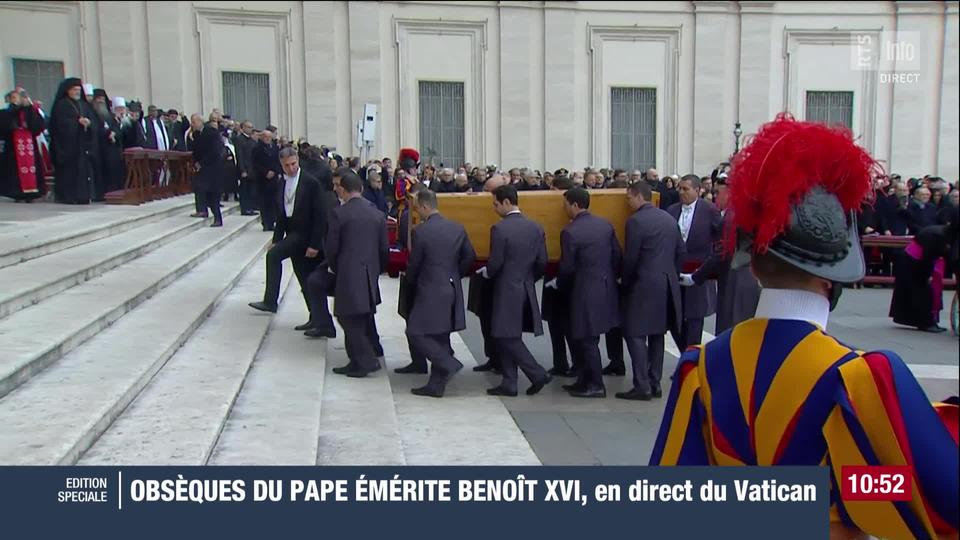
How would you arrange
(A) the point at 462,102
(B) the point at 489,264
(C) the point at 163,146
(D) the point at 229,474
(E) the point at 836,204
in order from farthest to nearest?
1. (A) the point at 462,102
2. (C) the point at 163,146
3. (B) the point at 489,264
4. (D) the point at 229,474
5. (E) the point at 836,204

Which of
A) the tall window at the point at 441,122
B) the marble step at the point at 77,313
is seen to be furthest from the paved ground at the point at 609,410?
the tall window at the point at 441,122

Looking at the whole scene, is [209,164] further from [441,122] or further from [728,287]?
[441,122]

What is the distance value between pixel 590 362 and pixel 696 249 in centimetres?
152

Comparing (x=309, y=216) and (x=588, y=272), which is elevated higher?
(x=309, y=216)

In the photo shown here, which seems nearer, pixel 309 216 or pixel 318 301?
pixel 318 301

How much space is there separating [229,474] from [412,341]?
3.71 m

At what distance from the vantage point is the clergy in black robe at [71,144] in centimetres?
1370

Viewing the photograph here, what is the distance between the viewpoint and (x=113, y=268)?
9430 mm

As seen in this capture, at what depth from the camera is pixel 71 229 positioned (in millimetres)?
10469

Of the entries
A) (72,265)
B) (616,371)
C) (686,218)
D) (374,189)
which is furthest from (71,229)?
(686,218)

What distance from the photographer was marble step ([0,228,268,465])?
4391mm

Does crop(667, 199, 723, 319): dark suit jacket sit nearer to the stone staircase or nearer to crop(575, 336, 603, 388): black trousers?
crop(575, 336, 603, 388): black trousers

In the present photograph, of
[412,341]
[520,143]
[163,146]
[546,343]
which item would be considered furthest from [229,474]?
[520,143]

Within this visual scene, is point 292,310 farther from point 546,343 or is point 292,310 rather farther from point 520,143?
point 520,143
